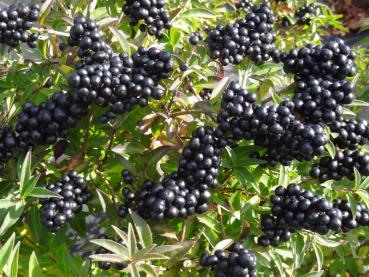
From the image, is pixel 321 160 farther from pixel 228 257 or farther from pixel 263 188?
pixel 228 257

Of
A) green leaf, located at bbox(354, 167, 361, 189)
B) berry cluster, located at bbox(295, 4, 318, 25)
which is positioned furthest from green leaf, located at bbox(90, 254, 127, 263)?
berry cluster, located at bbox(295, 4, 318, 25)

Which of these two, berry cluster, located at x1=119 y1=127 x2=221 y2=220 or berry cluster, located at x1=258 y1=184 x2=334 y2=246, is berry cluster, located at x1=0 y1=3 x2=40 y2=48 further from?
berry cluster, located at x1=258 y1=184 x2=334 y2=246

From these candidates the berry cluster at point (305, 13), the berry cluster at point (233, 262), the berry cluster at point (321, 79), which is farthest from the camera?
the berry cluster at point (305, 13)

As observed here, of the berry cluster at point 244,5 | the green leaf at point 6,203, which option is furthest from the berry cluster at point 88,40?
the berry cluster at point 244,5

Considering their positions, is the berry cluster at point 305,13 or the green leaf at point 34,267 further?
the berry cluster at point 305,13

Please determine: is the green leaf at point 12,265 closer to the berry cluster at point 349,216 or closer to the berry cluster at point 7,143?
the berry cluster at point 7,143

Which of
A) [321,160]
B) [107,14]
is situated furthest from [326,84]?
[107,14]

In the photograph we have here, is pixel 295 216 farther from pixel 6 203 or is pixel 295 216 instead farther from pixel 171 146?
pixel 6 203
